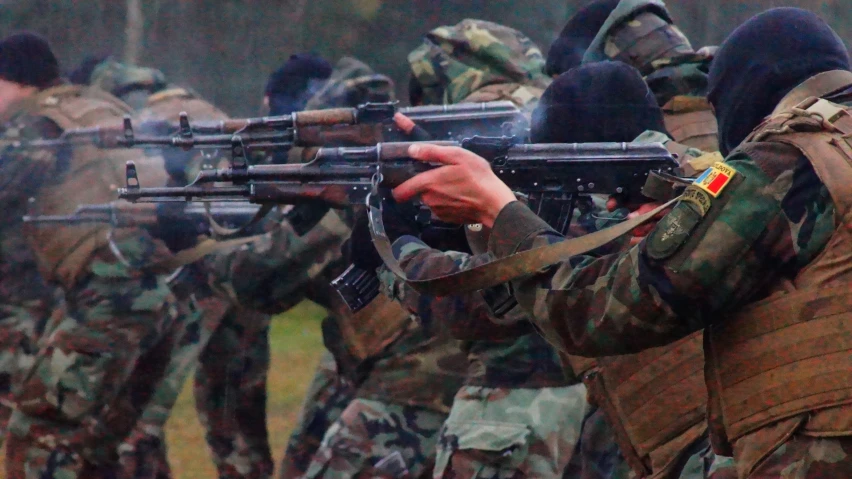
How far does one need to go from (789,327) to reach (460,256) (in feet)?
4.04

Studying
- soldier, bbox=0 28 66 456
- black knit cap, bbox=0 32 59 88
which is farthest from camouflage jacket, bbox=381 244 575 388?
black knit cap, bbox=0 32 59 88

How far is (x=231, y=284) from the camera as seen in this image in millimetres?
5773

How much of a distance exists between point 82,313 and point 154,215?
536 mm

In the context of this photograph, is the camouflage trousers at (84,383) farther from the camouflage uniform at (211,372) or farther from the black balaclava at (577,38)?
the black balaclava at (577,38)

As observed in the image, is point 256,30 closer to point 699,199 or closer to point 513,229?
point 513,229

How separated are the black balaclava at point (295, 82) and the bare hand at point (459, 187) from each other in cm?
356

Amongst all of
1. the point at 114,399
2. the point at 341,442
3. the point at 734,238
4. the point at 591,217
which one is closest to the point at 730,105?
the point at 734,238

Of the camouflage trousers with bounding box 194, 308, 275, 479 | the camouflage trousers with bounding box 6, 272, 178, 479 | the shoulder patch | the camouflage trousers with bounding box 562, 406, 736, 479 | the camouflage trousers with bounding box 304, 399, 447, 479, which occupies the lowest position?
the camouflage trousers with bounding box 194, 308, 275, 479

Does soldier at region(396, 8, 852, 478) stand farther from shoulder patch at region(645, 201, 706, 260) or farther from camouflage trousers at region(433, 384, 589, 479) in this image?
camouflage trousers at region(433, 384, 589, 479)

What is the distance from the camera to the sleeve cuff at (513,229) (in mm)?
2639

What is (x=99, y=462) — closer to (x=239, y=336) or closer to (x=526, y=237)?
(x=239, y=336)

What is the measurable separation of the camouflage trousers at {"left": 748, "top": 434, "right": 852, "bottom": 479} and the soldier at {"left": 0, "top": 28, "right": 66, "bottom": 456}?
4.55 m

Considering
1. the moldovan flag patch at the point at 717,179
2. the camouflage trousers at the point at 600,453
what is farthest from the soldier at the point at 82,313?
the moldovan flag patch at the point at 717,179

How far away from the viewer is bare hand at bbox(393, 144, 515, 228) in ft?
9.04
